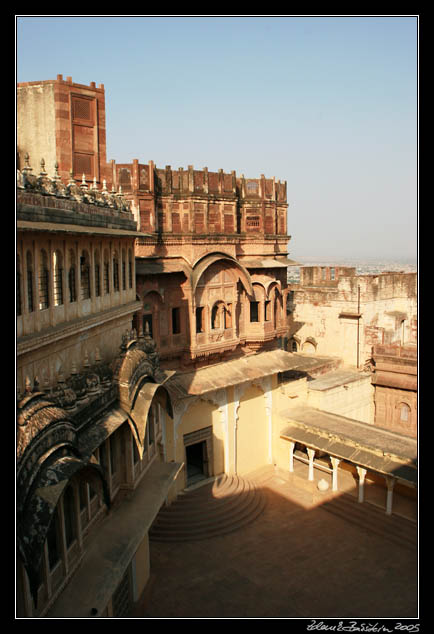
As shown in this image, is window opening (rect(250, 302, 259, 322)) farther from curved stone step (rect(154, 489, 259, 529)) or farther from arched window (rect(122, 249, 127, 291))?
arched window (rect(122, 249, 127, 291))

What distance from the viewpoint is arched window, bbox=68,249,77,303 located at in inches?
420

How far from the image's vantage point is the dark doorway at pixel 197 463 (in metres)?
21.9

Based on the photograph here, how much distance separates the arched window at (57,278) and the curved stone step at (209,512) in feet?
37.0

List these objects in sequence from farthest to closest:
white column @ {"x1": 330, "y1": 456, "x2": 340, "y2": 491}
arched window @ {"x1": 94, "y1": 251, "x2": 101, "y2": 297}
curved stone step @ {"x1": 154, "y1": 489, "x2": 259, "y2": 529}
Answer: white column @ {"x1": 330, "y1": 456, "x2": 340, "y2": 491} → curved stone step @ {"x1": 154, "y1": 489, "x2": 259, "y2": 529} → arched window @ {"x1": 94, "y1": 251, "x2": 101, "y2": 297}

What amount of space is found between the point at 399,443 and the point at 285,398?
5.84 metres

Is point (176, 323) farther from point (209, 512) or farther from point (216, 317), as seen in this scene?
point (209, 512)

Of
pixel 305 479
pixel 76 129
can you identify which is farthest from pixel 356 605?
pixel 76 129

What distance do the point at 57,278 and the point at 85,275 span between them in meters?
1.49

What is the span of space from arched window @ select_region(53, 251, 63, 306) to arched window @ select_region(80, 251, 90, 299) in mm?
1101

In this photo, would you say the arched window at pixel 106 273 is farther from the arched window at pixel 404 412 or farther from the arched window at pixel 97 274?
the arched window at pixel 404 412

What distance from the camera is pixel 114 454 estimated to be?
467 inches

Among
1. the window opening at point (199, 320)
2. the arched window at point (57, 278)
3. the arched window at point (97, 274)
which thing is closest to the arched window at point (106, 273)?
the arched window at point (97, 274)

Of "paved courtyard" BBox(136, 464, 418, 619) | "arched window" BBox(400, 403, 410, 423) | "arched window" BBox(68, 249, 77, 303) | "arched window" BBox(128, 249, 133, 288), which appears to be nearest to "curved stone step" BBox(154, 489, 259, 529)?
"paved courtyard" BBox(136, 464, 418, 619)

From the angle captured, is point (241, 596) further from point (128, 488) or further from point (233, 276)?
point (233, 276)
